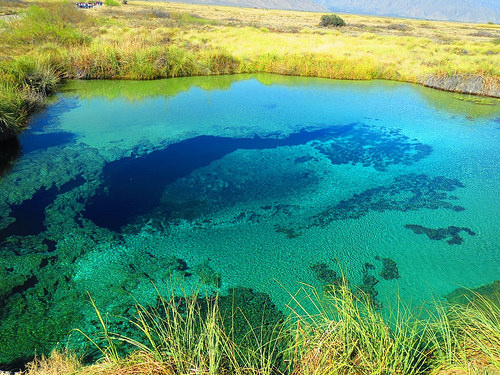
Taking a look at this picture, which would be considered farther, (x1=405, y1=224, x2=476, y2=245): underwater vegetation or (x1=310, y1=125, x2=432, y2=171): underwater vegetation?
(x1=310, y1=125, x2=432, y2=171): underwater vegetation

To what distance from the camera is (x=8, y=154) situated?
4359 millimetres

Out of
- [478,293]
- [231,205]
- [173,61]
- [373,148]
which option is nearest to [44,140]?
[231,205]

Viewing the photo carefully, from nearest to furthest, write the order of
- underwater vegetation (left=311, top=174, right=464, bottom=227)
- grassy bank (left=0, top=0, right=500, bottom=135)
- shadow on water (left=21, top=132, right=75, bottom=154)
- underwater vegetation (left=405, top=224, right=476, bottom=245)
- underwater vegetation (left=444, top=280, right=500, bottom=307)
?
underwater vegetation (left=444, top=280, right=500, bottom=307) → underwater vegetation (left=405, top=224, right=476, bottom=245) → underwater vegetation (left=311, top=174, right=464, bottom=227) → shadow on water (left=21, top=132, right=75, bottom=154) → grassy bank (left=0, top=0, right=500, bottom=135)

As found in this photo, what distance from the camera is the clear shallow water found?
2479 millimetres

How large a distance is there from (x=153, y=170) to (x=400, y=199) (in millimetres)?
3122

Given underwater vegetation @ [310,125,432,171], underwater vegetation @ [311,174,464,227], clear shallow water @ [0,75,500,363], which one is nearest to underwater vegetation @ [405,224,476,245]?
clear shallow water @ [0,75,500,363]

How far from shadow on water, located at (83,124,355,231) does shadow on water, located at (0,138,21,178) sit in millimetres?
1190

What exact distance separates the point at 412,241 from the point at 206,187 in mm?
2311

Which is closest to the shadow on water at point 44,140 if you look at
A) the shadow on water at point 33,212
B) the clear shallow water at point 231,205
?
the clear shallow water at point 231,205

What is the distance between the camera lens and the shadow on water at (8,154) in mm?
4023

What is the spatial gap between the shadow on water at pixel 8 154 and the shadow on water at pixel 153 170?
1.19 m

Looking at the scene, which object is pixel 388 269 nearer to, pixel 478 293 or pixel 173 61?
pixel 478 293

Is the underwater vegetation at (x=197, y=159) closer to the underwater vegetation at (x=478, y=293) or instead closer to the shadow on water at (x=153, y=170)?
the shadow on water at (x=153, y=170)

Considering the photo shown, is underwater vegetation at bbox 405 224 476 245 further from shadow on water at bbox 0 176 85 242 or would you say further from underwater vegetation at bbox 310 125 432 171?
shadow on water at bbox 0 176 85 242
